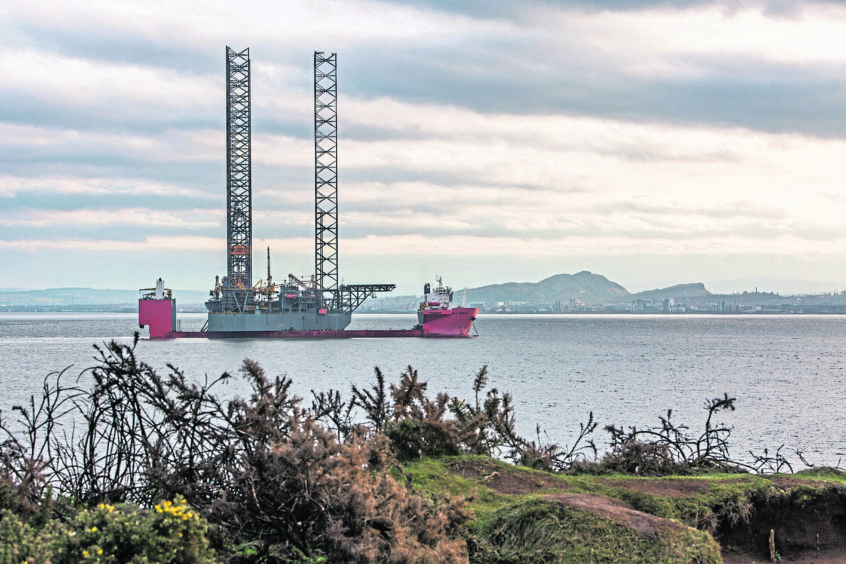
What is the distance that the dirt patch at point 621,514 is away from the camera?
5688 mm

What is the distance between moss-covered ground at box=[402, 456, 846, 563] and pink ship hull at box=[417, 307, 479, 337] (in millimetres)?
85425

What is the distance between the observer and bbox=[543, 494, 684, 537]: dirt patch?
18.7 ft

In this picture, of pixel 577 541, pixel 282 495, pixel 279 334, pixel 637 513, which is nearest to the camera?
pixel 282 495

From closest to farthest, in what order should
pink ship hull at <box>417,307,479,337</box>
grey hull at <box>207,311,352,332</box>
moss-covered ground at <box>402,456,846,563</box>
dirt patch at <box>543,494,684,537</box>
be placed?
moss-covered ground at <box>402,456,846,563</box>, dirt patch at <box>543,494,684,537</box>, grey hull at <box>207,311,352,332</box>, pink ship hull at <box>417,307,479,337</box>

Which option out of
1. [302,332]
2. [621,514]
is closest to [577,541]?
[621,514]

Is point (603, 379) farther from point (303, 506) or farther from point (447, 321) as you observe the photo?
point (447, 321)

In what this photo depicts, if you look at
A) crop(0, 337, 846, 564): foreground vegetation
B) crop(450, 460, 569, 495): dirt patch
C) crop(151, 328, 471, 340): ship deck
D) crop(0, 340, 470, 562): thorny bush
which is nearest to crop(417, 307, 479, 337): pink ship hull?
crop(151, 328, 471, 340): ship deck

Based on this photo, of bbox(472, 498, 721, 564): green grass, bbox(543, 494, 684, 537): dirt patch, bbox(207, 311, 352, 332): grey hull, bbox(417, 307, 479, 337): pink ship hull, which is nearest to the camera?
bbox(472, 498, 721, 564): green grass

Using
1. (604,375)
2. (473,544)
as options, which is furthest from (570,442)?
(604,375)

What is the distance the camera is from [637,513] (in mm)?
6004

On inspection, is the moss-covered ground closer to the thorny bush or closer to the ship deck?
the thorny bush

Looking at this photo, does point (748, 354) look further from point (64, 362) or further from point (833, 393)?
point (64, 362)

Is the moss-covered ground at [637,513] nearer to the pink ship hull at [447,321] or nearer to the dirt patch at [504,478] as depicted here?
the dirt patch at [504,478]

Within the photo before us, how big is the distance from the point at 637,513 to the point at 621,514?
20cm
